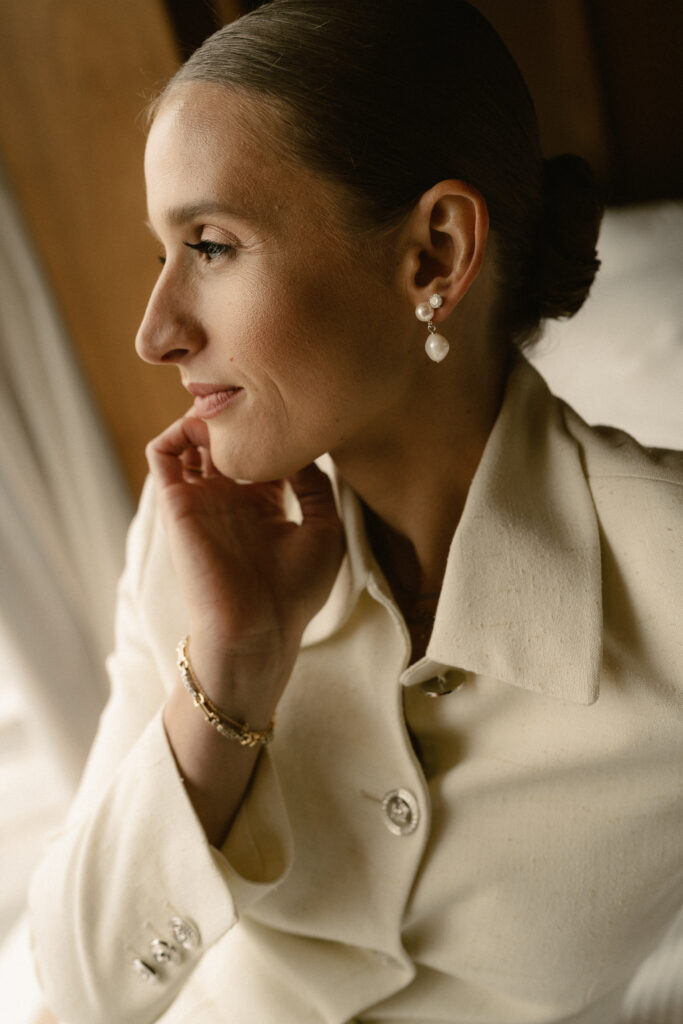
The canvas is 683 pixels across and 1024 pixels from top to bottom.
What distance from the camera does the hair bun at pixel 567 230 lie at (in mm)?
995

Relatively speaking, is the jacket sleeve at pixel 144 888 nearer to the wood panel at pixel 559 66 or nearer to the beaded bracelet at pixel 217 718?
the beaded bracelet at pixel 217 718

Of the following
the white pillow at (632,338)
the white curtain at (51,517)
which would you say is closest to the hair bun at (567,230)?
the white pillow at (632,338)

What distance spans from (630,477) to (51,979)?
0.89m

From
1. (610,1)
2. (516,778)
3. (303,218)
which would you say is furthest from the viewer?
(610,1)

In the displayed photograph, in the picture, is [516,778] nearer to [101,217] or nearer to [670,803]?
[670,803]

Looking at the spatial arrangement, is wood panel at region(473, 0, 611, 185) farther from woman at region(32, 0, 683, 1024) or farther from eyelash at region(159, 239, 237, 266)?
eyelash at region(159, 239, 237, 266)

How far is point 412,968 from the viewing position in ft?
3.29

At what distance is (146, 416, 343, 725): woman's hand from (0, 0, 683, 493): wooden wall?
1.89 feet

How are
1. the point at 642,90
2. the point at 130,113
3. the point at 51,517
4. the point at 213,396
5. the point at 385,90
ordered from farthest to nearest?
1. the point at 51,517
2. the point at 130,113
3. the point at 642,90
4. the point at 213,396
5. the point at 385,90

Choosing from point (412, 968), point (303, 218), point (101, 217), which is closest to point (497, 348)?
point (303, 218)

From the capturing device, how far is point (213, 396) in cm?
94

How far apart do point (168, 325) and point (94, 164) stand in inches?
29.6

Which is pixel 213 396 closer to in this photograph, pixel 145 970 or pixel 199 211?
pixel 199 211

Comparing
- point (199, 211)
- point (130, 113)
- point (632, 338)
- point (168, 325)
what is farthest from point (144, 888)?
point (130, 113)
